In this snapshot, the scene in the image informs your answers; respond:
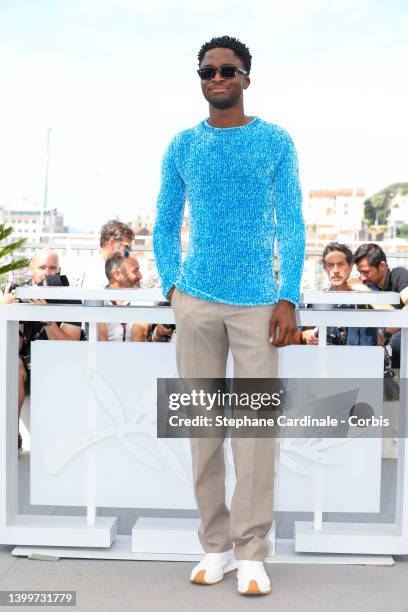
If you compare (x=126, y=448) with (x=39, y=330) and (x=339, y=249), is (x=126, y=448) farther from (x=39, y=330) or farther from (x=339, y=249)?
(x=339, y=249)

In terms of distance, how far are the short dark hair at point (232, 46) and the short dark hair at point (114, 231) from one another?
9.83ft

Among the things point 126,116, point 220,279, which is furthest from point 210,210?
point 126,116

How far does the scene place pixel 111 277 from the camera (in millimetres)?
5355

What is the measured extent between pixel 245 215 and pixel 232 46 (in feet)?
1.83

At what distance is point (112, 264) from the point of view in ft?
17.6

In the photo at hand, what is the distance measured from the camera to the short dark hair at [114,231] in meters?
5.87

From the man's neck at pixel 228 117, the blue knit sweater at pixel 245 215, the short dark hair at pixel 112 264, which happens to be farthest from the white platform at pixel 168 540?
the short dark hair at pixel 112 264

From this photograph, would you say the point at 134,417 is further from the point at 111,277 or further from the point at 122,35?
the point at 122,35

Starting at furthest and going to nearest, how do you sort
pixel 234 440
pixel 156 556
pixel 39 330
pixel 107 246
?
pixel 107 246 → pixel 39 330 → pixel 156 556 → pixel 234 440

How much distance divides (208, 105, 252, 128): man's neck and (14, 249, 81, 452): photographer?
1.44 meters

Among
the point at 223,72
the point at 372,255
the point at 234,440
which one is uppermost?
the point at 223,72

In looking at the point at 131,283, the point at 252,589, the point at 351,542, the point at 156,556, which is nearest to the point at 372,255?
the point at 131,283

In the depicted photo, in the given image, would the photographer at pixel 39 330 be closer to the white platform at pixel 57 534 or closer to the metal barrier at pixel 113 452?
the metal barrier at pixel 113 452

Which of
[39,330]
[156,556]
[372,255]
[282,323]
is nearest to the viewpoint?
[282,323]
